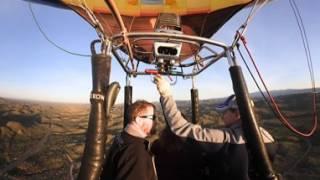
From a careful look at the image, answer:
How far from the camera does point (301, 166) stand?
593 inches

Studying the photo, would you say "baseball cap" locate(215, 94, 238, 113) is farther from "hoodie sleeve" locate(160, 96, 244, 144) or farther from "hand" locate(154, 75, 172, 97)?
"hand" locate(154, 75, 172, 97)

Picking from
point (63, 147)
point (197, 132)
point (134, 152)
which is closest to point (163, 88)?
point (197, 132)

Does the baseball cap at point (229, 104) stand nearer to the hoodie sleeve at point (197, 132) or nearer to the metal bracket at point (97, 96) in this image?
the hoodie sleeve at point (197, 132)

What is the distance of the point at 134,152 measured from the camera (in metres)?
2.79

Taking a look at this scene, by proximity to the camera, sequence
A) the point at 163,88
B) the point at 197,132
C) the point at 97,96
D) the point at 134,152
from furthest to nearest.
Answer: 1. the point at 163,88
2. the point at 197,132
3. the point at 97,96
4. the point at 134,152

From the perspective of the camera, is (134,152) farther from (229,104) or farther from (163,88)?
(229,104)

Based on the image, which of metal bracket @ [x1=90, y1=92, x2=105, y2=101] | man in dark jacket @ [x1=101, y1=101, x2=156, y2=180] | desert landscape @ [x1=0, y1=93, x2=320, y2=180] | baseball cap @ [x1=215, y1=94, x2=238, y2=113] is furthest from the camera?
desert landscape @ [x1=0, y1=93, x2=320, y2=180]

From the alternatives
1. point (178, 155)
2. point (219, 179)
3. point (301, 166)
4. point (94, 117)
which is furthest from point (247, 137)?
point (301, 166)

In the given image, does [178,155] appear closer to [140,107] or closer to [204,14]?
[140,107]

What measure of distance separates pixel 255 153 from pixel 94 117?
1337 millimetres

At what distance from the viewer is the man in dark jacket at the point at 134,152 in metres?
2.75

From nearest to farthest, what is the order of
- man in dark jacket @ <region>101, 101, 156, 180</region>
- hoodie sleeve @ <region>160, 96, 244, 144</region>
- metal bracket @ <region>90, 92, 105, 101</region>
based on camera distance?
man in dark jacket @ <region>101, 101, 156, 180</region>, metal bracket @ <region>90, 92, 105, 101</region>, hoodie sleeve @ <region>160, 96, 244, 144</region>

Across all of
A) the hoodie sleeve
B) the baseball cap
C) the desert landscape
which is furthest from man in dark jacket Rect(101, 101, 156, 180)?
the desert landscape

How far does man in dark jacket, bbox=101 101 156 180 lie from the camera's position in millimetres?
2750
